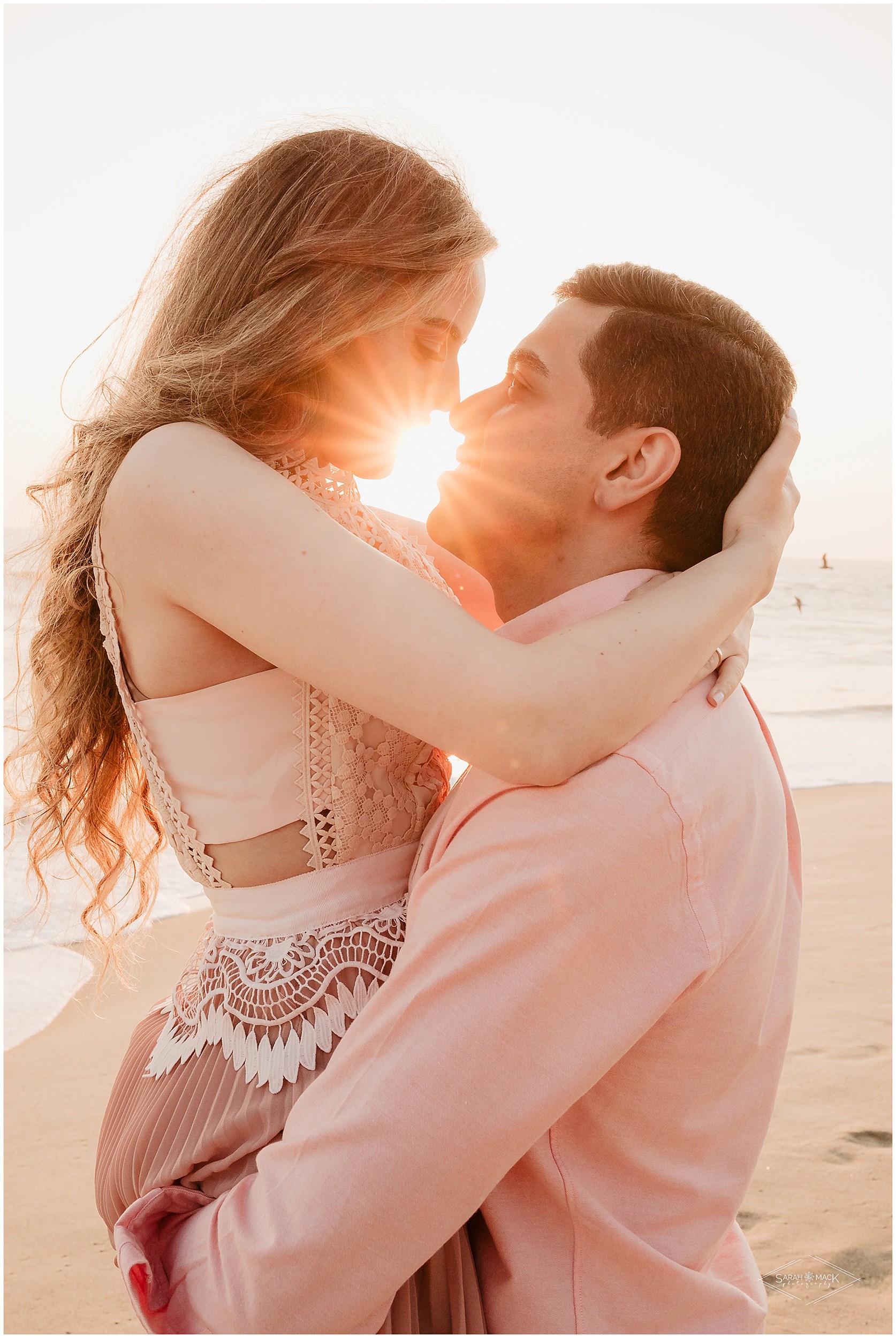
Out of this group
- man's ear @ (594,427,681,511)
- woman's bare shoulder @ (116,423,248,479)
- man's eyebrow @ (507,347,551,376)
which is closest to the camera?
woman's bare shoulder @ (116,423,248,479)

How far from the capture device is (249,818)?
6.79 feet

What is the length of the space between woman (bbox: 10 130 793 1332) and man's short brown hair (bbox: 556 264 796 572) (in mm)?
123

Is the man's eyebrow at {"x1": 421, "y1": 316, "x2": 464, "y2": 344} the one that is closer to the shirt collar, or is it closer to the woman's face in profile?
the woman's face in profile

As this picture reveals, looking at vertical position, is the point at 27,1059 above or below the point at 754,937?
below

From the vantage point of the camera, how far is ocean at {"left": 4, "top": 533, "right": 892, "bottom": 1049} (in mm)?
6605

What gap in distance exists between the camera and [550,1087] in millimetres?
1563

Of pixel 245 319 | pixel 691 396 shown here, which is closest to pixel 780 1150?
pixel 691 396

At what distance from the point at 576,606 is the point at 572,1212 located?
1108mm

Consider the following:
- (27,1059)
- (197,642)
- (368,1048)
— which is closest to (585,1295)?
(368,1048)

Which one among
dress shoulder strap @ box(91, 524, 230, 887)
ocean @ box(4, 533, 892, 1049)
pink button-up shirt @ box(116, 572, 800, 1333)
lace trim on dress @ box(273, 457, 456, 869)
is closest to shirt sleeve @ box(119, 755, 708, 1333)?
pink button-up shirt @ box(116, 572, 800, 1333)

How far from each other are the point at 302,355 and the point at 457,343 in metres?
0.51

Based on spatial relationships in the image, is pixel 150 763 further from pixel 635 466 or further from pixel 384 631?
pixel 635 466

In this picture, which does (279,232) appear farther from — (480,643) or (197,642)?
(480,643)

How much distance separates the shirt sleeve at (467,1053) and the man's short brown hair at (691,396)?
96 cm
